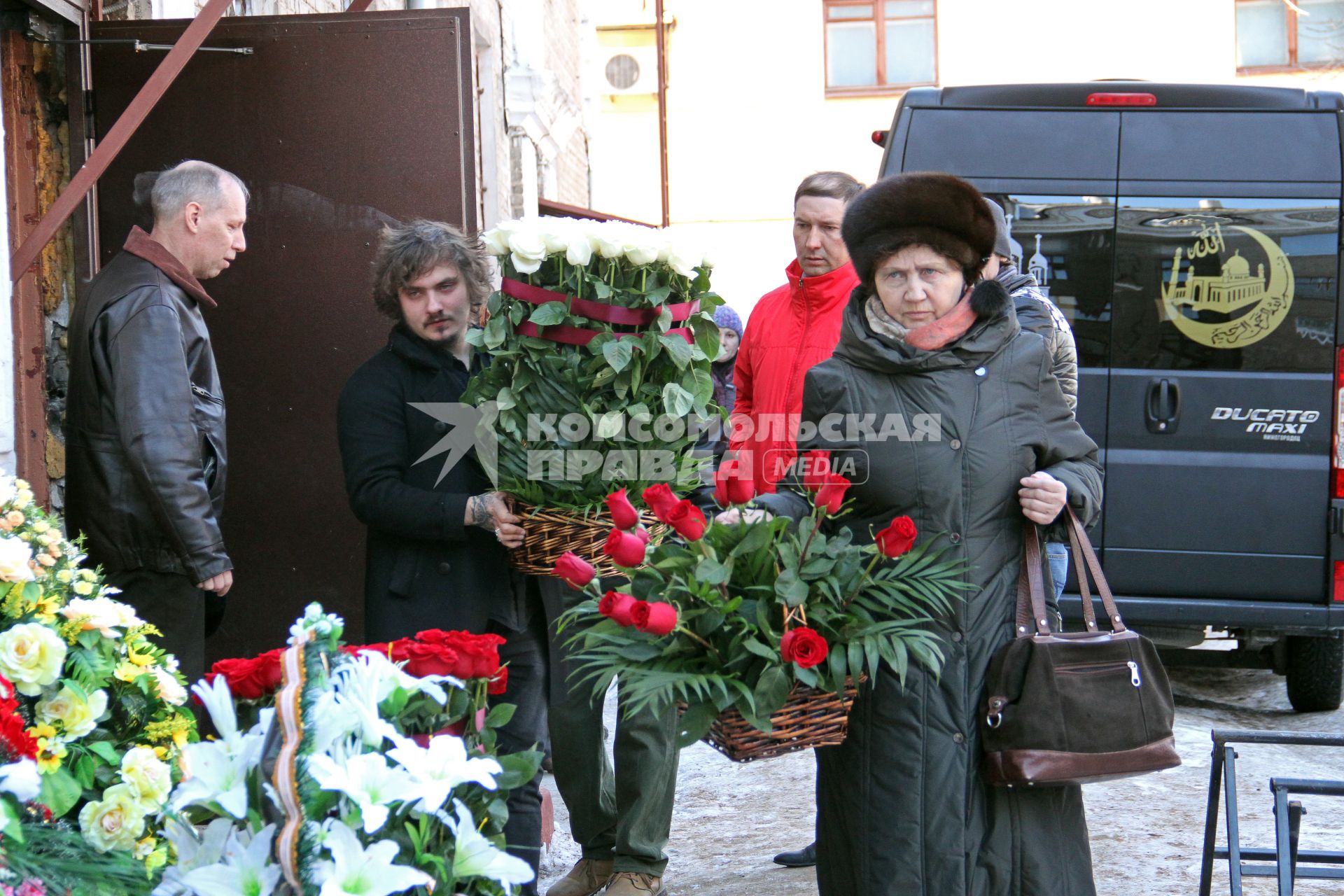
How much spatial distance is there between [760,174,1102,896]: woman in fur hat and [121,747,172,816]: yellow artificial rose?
1151mm

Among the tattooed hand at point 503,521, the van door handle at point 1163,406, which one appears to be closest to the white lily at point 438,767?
the tattooed hand at point 503,521

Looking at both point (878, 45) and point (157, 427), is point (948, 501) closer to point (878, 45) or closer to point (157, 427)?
point (157, 427)

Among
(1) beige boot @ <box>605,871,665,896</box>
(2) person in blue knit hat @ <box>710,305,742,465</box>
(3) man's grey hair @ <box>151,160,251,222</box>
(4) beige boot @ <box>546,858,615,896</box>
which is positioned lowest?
(4) beige boot @ <box>546,858,615,896</box>

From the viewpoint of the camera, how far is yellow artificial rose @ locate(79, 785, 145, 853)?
1.78 meters

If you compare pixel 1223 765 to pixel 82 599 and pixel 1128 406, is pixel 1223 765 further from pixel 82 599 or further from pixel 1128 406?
pixel 1128 406

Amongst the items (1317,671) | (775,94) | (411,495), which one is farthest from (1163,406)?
(775,94)

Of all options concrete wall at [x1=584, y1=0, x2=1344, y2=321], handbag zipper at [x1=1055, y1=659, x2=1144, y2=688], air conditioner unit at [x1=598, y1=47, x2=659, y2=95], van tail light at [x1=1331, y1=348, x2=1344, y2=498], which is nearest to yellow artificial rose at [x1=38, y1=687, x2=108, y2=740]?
handbag zipper at [x1=1055, y1=659, x2=1144, y2=688]

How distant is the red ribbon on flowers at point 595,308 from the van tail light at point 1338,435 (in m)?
3.32

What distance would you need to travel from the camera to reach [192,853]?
158 centimetres

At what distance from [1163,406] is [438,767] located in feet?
14.4

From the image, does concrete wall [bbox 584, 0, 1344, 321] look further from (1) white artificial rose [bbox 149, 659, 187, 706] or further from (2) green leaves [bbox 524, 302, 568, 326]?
(1) white artificial rose [bbox 149, 659, 187, 706]

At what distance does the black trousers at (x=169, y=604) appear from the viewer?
333cm

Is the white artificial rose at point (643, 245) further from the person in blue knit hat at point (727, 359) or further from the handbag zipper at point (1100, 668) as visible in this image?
the person in blue knit hat at point (727, 359)

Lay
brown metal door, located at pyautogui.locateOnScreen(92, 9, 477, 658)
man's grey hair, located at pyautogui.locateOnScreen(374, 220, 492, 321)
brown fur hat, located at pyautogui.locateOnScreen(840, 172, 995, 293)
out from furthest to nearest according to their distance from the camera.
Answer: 1. brown metal door, located at pyautogui.locateOnScreen(92, 9, 477, 658)
2. man's grey hair, located at pyautogui.locateOnScreen(374, 220, 492, 321)
3. brown fur hat, located at pyautogui.locateOnScreen(840, 172, 995, 293)
